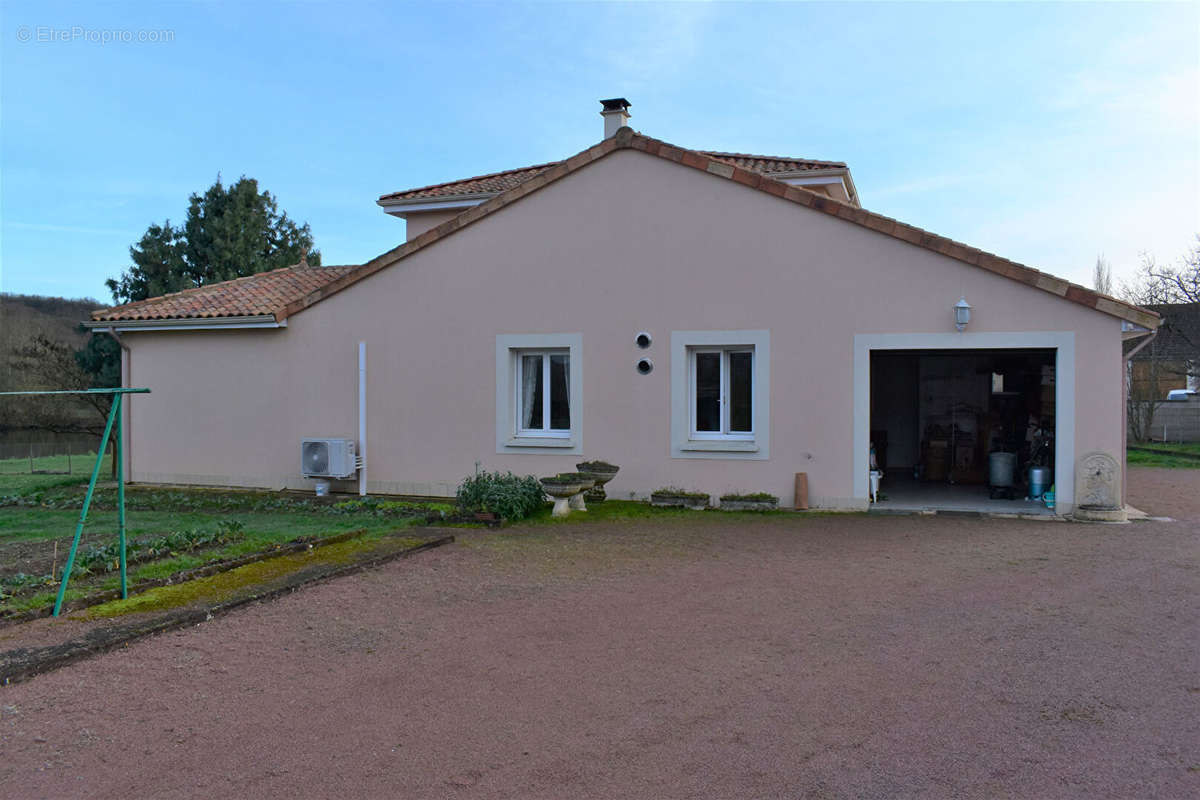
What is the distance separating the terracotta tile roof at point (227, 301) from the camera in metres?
14.3

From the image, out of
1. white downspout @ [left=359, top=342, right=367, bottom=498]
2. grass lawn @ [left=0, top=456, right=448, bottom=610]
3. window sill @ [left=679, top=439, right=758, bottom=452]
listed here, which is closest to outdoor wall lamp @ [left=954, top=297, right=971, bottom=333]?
window sill @ [left=679, top=439, right=758, bottom=452]

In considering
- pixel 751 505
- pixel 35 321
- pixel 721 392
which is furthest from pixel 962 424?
pixel 35 321

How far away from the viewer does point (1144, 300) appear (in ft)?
98.1

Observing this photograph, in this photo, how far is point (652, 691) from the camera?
4977 mm

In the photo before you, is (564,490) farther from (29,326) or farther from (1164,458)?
(29,326)

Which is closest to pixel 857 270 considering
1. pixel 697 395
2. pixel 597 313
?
pixel 697 395

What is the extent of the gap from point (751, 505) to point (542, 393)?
359 centimetres

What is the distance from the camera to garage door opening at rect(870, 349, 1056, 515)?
1319 cm

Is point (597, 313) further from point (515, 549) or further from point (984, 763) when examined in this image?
point (984, 763)

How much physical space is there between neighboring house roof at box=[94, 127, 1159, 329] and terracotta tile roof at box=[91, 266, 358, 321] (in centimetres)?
6

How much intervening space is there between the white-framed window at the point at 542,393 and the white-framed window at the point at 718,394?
1800 millimetres

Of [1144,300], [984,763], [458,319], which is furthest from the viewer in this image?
[1144,300]

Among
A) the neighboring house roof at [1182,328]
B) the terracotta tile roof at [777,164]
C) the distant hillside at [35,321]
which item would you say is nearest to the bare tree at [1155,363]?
the neighboring house roof at [1182,328]

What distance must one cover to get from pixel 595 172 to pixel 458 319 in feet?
9.88
